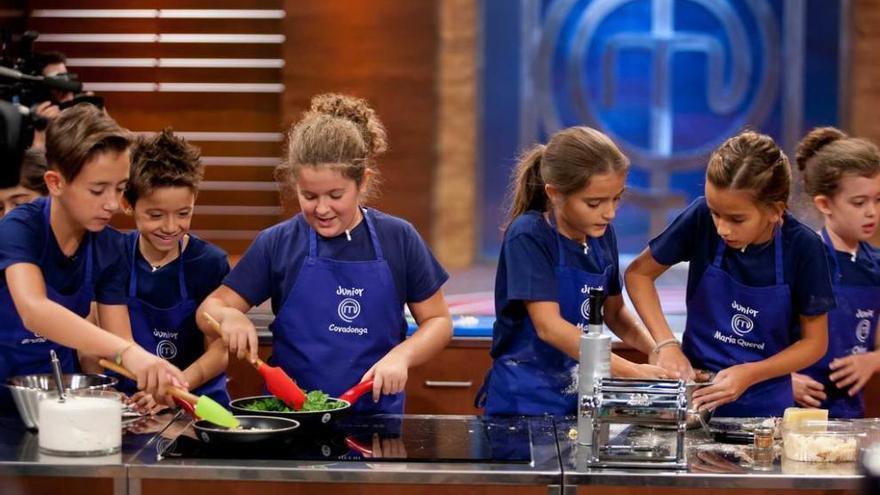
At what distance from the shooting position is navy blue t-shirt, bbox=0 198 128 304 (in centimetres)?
268

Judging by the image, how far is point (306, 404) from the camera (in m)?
2.50

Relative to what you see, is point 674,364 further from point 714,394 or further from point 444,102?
point 444,102

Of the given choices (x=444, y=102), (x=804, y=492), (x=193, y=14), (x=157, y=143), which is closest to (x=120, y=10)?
(x=193, y=14)

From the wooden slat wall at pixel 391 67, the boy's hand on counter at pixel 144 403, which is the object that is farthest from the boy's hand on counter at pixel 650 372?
the wooden slat wall at pixel 391 67

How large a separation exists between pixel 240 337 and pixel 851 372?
5.18 feet

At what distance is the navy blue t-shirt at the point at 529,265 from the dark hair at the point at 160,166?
80cm

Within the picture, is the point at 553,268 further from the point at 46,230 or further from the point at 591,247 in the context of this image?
the point at 46,230

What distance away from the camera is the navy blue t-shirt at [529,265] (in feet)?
9.16

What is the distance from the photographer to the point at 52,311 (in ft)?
8.50

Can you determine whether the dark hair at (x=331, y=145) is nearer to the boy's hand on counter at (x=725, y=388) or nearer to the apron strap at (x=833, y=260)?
the boy's hand on counter at (x=725, y=388)

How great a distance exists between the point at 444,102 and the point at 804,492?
10.3 ft

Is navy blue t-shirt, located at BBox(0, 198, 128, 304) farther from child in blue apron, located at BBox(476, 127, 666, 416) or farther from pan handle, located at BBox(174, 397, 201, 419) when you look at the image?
child in blue apron, located at BBox(476, 127, 666, 416)

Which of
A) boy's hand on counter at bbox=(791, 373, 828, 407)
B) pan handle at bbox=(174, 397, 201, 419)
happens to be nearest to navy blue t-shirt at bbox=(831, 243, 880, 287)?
boy's hand on counter at bbox=(791, 373, 828, 407)

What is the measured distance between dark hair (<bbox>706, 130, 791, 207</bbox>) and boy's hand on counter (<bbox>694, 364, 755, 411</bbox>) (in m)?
0.39
